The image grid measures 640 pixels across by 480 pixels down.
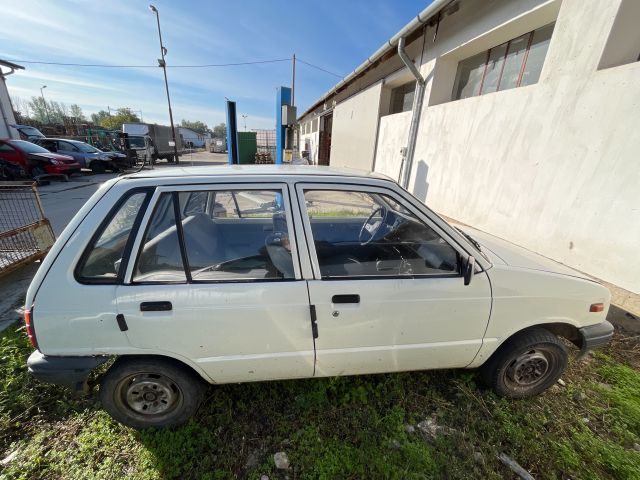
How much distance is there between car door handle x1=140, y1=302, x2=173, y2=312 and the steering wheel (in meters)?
1.51

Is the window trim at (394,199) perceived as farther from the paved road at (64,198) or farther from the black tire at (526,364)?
the paved road at (64,198)

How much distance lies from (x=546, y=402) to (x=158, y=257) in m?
3.12

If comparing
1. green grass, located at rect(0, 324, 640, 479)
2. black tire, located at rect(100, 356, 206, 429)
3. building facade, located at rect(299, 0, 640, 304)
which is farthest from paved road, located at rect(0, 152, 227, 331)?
building facade, located at rect(299, 0, 640, 304)

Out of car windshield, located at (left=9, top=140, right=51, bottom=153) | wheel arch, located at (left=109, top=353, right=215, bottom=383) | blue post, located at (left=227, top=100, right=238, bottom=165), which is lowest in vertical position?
wheel arch, located at (left=109, top=353, right=215, bottom=383)

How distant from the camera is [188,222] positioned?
1.79 metres

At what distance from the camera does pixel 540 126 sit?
4066 millimetres

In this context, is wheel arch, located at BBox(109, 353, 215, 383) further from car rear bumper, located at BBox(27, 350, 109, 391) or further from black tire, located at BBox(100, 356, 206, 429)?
car rear bumper, located at BBox(27, 350, 109, 391)

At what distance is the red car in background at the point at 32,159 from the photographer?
33.8ft

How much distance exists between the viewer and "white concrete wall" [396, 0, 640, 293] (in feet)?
10.3

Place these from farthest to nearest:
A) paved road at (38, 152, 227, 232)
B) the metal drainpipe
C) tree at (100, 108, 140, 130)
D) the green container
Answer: tree at (100, 108, 140, 130)
the green container
paved road at (38, 152, 227, 232)
the metal drainpipe

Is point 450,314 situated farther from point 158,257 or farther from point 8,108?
point 8,108

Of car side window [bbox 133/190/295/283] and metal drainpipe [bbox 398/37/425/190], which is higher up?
metal drainpipe [bbox 398/37/425/190]

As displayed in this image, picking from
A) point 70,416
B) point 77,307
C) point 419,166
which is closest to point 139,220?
point 77,307

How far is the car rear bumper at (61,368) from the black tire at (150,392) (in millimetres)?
143
